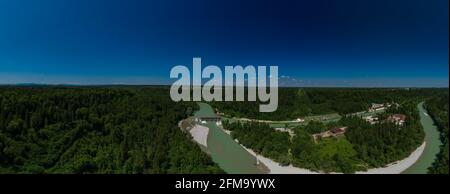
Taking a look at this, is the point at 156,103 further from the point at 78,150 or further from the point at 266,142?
the point at 266,142

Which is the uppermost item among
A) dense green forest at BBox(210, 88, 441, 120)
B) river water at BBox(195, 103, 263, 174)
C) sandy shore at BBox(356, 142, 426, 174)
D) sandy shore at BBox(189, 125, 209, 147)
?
dense green forest at BBox(210, 88, 441, 120)

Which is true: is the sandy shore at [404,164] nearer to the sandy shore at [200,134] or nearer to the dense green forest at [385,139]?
the dense green forest at [385,139]

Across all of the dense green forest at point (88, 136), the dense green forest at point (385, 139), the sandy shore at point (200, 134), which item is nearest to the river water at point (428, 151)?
the dense green forest at point (385, 139)

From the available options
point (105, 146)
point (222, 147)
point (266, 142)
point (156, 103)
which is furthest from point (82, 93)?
point (266, 142)

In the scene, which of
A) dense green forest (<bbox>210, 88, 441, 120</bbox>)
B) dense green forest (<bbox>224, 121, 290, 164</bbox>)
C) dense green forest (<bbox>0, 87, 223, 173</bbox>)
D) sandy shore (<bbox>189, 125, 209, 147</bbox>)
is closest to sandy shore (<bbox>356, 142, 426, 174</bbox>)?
dense green forest (<bbox>224, 121, 290, 164</bbox>)

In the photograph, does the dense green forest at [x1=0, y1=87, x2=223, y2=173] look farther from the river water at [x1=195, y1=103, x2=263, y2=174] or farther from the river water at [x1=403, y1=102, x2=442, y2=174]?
the river water at [x1=403, y1=102, x2=442, y2=174]
